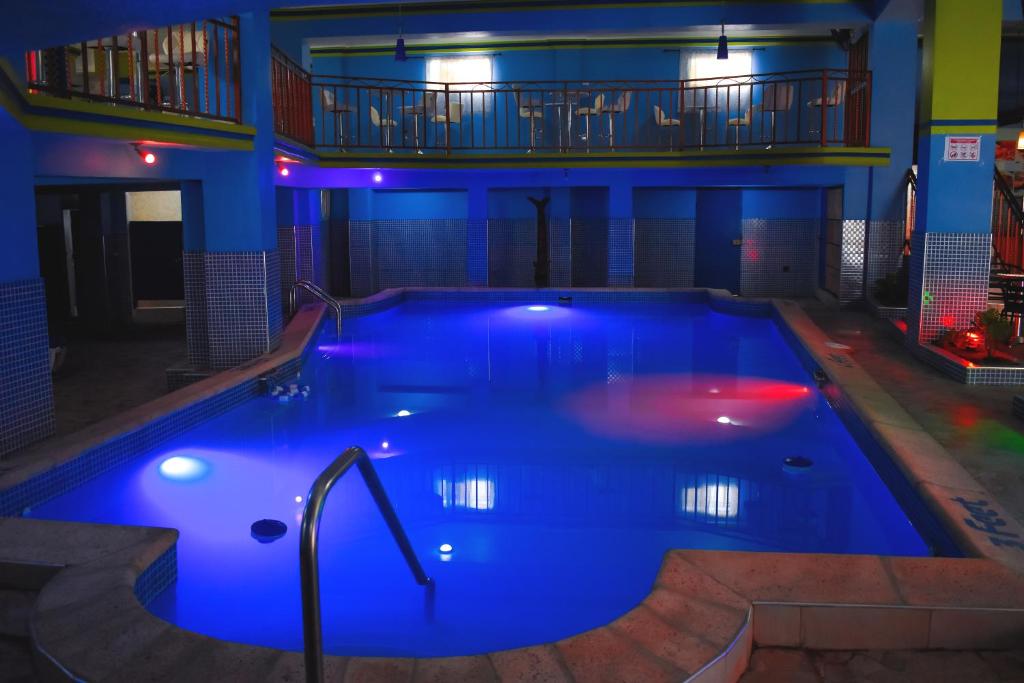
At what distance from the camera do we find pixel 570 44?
1591 cm

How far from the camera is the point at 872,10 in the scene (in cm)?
1275

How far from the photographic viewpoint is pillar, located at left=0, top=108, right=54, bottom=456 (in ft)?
19.6

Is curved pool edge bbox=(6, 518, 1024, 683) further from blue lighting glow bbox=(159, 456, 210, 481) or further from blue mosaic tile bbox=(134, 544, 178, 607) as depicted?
blue lighting glow bbox=(159, 456, 210, 481)

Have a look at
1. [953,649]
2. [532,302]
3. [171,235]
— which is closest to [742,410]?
[953,649]

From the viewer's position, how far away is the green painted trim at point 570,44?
50.9 feet

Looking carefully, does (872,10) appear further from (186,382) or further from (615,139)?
(186,382)

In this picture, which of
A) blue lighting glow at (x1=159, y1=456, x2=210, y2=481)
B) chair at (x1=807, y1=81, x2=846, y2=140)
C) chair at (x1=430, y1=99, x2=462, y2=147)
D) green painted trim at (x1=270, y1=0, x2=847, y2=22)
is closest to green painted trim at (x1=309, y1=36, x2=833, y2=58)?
chair at (x1=430, y1=99, x2=462, y2=147)

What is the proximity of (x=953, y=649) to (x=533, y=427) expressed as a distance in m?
4.27

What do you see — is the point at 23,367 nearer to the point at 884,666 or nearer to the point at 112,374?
the point at 112,374

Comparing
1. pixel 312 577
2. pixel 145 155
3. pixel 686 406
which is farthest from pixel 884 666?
pixel 145 155

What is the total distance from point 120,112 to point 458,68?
10.2m

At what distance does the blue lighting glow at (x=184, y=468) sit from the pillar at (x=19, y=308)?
90cm

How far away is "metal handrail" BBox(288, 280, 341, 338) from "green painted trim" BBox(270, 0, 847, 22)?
421 cm

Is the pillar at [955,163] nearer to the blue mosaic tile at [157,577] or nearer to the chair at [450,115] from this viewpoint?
the blue mosaic tile at [157,577]
